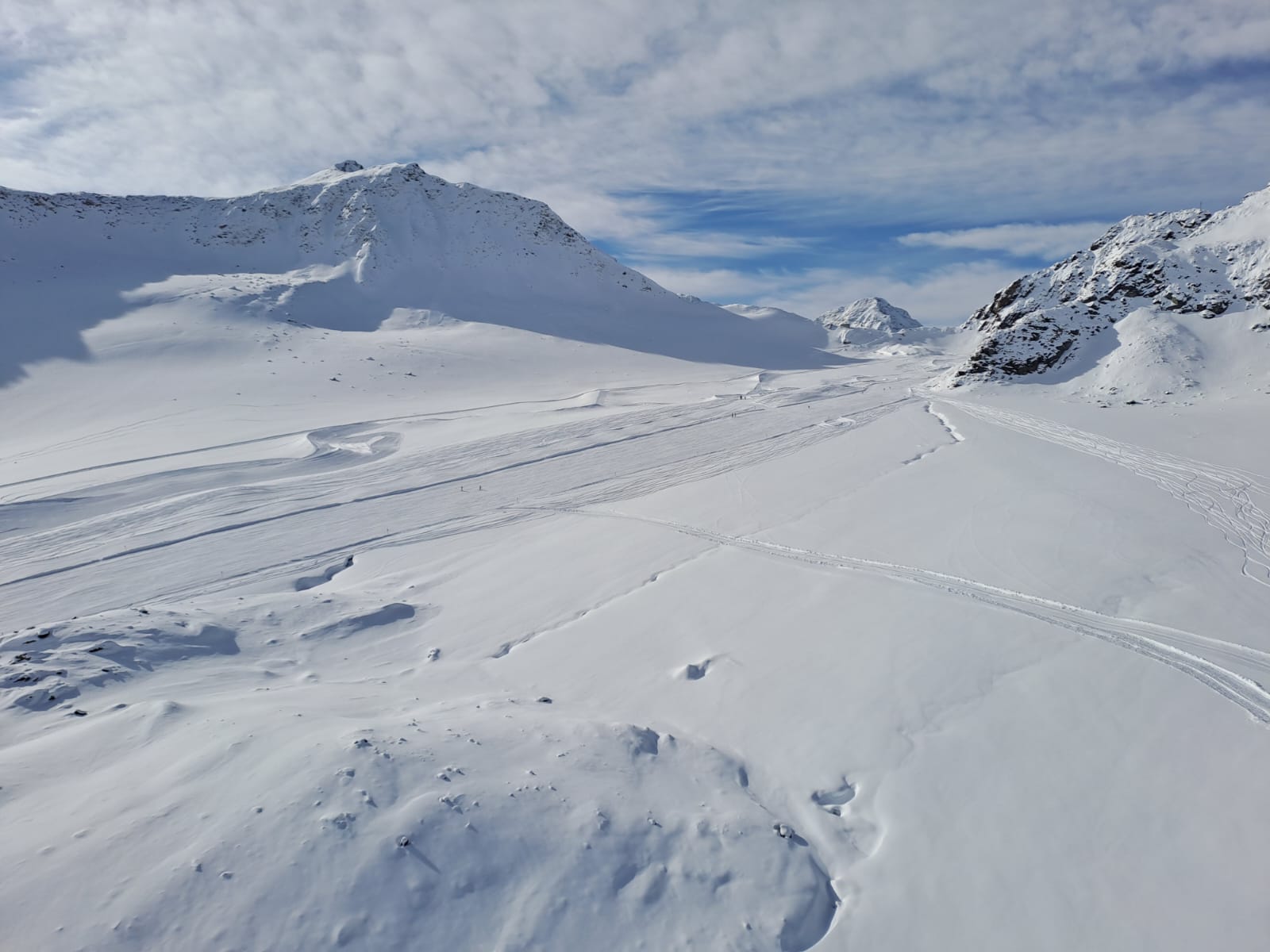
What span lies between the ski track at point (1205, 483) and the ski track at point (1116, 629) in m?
2.48

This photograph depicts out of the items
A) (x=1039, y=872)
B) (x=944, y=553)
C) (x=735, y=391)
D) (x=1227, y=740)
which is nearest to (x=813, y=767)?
(x=1039, y=872)

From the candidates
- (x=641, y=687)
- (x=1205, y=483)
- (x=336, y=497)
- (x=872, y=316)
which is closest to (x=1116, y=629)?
(x=641, y=687)

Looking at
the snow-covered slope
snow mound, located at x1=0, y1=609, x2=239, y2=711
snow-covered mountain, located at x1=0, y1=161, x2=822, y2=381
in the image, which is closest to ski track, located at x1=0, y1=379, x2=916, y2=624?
snow mound, located at x1=0, y1=609, x2=239, y2=711

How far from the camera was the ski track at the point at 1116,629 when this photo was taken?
243 inches

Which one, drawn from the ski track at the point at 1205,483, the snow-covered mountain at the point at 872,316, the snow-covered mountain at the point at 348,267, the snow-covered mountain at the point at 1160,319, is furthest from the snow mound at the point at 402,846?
the snow-covered mountain at the point at 872,316

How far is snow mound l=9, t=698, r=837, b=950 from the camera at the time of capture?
11.3 ft

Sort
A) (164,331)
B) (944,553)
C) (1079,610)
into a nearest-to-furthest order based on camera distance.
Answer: (1079,610)
(944,553)
(164,331)

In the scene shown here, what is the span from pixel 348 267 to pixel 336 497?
42427 mm

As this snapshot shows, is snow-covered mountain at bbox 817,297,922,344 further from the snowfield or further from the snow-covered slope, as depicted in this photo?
the snowfield

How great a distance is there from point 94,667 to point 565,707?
443 cm

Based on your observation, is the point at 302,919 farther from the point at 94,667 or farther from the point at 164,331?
the point at 164,331

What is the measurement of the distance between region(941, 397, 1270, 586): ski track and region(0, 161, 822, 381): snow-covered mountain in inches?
1125

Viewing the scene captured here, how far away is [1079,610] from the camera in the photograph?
25.0ft

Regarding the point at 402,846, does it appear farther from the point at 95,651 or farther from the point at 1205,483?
the point at 1205,483
